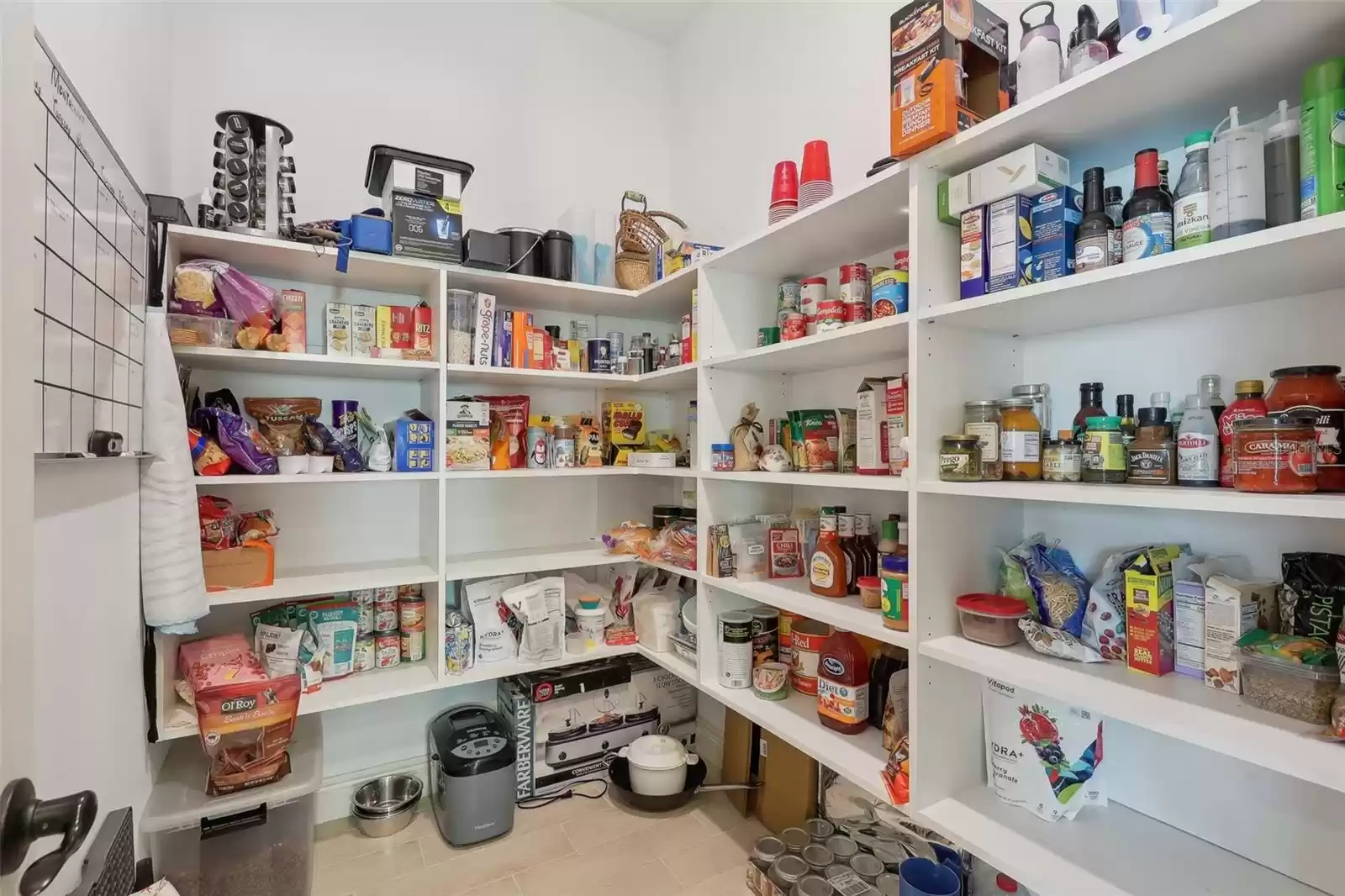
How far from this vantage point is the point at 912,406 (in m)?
1.23

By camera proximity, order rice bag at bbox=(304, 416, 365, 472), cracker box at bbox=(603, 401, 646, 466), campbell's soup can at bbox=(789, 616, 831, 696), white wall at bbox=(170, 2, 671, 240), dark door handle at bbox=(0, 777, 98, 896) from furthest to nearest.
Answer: cracker box at bbox=(603, 401, 646, 466), white wall at bbox=(170, 2, 671, 240), rice bag at bbox=(304, 416, 365, 472), campbell's soup can at bbox=(789, 616, 831, 696), dark door handle at bbox=(0, 777, 98, 896)

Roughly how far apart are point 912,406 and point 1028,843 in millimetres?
822

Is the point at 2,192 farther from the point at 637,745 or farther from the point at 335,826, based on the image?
the point at 335,826

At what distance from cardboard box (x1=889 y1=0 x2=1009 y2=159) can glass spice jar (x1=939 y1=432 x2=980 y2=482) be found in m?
0.58

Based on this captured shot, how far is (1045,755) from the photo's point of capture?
119cm

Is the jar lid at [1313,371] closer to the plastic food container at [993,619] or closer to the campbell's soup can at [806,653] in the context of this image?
the plastic food container at [993,619]

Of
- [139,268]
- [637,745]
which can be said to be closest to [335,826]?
[637,745]

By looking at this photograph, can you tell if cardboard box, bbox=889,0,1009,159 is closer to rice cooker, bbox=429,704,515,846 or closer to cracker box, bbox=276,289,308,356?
cracker box, bbox=276,289,308,356

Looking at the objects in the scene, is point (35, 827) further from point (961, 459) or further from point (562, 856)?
point (562, 856)

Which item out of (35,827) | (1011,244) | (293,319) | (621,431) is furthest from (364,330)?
(1011,244)

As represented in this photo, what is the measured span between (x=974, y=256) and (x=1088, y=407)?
35cm

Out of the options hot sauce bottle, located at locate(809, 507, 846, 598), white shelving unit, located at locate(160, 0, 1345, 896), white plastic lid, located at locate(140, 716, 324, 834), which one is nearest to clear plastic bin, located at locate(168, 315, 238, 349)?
white shelving unit, located at locate(160, 0, 1345, 896)

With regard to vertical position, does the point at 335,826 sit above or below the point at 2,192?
below

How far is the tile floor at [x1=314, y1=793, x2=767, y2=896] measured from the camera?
1749 mm
